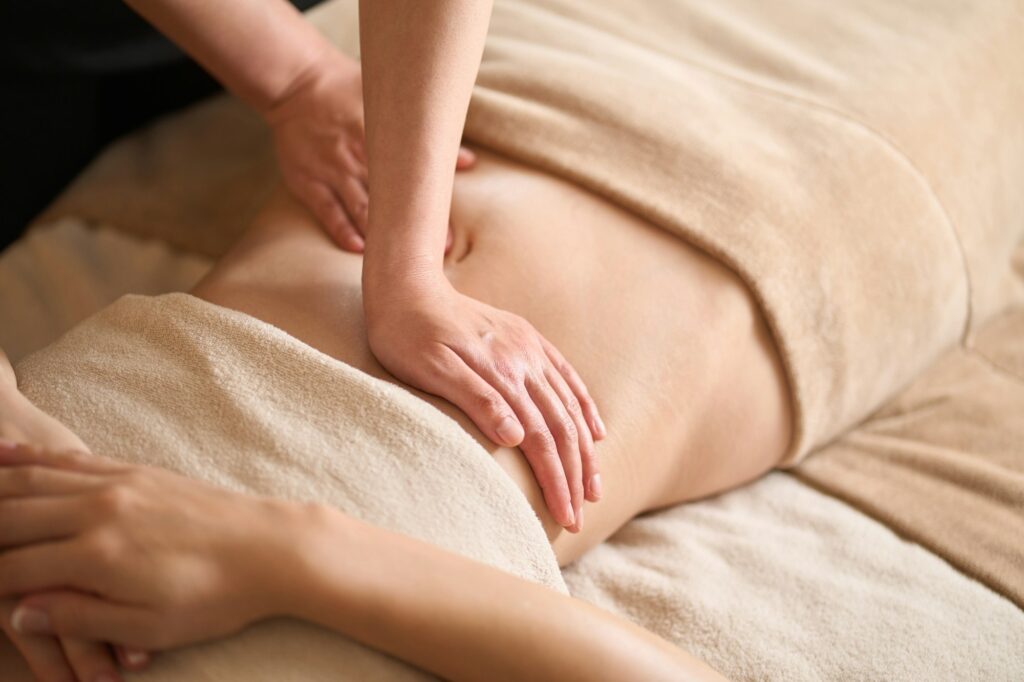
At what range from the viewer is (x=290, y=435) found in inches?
→ 32.5

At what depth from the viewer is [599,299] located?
3.54 ft

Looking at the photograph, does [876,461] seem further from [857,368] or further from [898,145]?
[898,145]

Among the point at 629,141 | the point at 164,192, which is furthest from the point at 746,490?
the point at 164,192

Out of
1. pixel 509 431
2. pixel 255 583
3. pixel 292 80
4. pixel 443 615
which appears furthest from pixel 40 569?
pixel 292 80

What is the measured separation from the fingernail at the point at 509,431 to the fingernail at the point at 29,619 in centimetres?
38

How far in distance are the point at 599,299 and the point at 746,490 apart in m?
0.31

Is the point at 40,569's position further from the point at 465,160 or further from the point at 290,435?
the point at 465,160

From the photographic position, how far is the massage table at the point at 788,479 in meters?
0.99

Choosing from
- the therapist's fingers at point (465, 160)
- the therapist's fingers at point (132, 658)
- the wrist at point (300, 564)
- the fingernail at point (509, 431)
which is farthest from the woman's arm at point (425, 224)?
the therapist's fingers at point (132, 658)

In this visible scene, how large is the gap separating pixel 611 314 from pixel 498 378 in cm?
19

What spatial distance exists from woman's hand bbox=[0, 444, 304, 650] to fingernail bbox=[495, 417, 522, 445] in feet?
0.74

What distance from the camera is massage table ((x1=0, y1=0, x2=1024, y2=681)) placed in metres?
0.99

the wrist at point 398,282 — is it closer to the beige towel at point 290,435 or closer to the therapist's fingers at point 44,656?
the beige towel at point 290,435

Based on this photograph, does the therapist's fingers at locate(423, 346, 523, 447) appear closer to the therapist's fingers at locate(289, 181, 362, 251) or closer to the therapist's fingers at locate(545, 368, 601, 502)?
the therapist's fingers at locate(545, 368, 601, 502)
